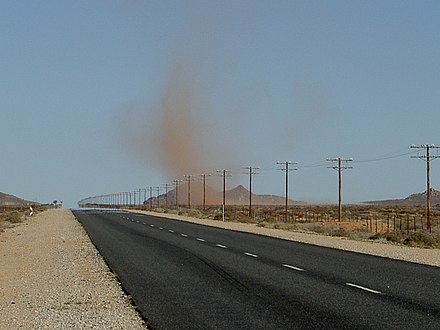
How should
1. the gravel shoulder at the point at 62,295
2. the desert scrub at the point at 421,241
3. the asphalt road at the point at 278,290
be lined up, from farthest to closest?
the desert scrub at the point at 421,241 < the gravel shoulder at the point at 62,295 < the asphalt road at the point at 278,290

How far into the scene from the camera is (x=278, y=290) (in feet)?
52.4

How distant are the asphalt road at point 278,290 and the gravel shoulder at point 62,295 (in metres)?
0.46

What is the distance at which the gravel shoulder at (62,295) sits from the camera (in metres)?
12.5

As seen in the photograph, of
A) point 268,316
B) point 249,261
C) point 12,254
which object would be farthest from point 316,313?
point 12,254

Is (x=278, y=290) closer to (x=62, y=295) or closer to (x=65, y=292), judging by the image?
(x=62, y=295)

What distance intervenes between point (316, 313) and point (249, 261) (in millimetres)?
11625

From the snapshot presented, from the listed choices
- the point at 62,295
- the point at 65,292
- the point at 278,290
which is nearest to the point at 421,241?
the point at 278,290

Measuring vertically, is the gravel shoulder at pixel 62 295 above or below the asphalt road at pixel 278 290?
below

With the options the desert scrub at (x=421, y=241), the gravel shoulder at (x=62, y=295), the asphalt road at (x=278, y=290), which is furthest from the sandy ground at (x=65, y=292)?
the desert scrub at (x=421, y=241)

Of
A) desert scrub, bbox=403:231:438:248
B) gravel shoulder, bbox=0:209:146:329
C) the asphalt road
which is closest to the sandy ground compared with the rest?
gravel shoulder, bbox=0:209:146:329

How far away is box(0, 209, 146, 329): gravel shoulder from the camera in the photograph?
12.5 meters

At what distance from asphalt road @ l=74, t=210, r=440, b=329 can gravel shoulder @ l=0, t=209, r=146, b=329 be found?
1.49 feet

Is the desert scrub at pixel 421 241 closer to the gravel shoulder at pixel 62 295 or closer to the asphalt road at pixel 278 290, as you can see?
the asphalt road at pixel 278 290

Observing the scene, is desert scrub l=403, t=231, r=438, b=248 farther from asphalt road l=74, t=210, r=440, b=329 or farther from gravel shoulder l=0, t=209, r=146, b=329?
gravel shoulder l=0, t=209, r=146, b=329
